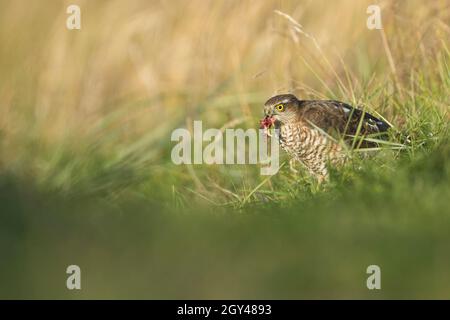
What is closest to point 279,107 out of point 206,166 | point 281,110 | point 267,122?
point 281,110

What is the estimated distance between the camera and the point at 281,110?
6270 millimetres

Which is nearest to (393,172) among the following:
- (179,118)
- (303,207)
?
(303,207)

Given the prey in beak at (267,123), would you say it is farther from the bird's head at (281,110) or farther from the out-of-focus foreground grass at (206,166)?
the out-of-focus foreground grass at (206,166)

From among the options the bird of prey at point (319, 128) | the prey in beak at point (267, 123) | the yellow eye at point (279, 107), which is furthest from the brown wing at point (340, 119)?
the prey in beak at point (267, 123)

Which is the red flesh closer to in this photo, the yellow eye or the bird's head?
the bird's head

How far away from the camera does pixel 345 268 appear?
12.4ft

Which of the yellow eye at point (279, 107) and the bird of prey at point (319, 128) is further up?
the yellow eye at point (279, 107)

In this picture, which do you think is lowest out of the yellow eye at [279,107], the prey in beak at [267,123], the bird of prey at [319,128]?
the bird of prey at [319,128]

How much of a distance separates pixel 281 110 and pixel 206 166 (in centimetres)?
156

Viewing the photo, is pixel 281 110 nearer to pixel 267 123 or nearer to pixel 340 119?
pixel 267 123

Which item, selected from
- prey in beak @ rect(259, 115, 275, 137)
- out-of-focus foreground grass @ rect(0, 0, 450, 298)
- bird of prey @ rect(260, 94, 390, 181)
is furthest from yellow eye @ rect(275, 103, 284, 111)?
out-of-focus foreground grass @ rect(0, 0, 450, 298)

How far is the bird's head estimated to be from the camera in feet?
20.5

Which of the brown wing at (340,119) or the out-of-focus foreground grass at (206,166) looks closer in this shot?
the out-of-focus foreground grass at (206,166)

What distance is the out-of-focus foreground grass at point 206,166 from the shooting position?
12.6 feet
